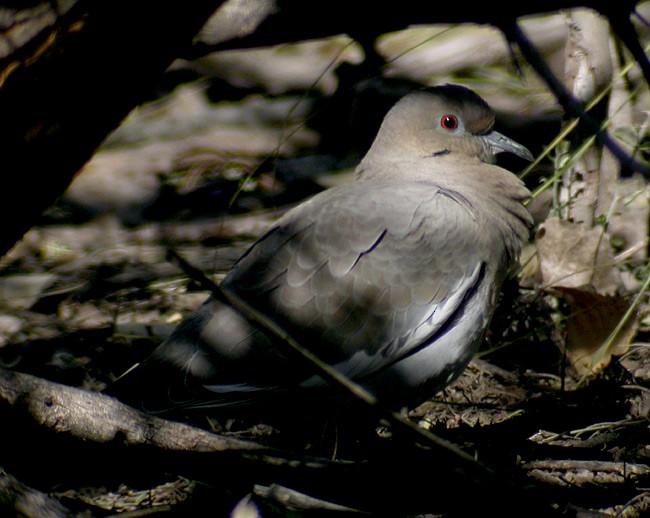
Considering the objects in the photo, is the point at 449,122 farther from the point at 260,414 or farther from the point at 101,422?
the point at 101,422

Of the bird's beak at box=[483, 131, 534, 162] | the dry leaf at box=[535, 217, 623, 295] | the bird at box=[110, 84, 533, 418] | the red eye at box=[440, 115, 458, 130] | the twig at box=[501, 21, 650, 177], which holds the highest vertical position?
the twig at box=[501, 21, 650, 177]

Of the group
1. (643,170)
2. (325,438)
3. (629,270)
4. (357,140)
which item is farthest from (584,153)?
(643,170)

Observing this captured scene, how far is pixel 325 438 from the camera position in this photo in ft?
10.9

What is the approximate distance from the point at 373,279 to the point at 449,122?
959mm

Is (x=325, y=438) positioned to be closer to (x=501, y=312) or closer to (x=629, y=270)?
(x=501, y=312)

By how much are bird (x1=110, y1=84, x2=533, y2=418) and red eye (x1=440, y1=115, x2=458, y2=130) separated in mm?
478

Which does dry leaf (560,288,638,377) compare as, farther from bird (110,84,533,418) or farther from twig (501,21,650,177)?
twig (501,21,650,177)

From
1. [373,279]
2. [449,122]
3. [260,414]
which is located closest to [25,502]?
[260,414]

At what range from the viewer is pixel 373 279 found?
3.07 meters

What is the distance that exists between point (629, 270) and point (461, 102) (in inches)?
45.9

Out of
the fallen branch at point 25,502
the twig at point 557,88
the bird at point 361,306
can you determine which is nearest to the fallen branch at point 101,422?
the fallen branch at point 25,502

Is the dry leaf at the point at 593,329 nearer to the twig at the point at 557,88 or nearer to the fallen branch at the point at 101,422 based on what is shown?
the fallen branch at the point at 101,422

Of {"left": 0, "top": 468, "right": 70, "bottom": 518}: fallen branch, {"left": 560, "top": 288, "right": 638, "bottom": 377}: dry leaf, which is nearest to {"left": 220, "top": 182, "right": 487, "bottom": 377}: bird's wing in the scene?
{"left": 560, "top": 288, "right": 638, "bottom": 377}: dry leaf

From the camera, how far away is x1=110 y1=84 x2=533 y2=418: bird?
9.95 ft
